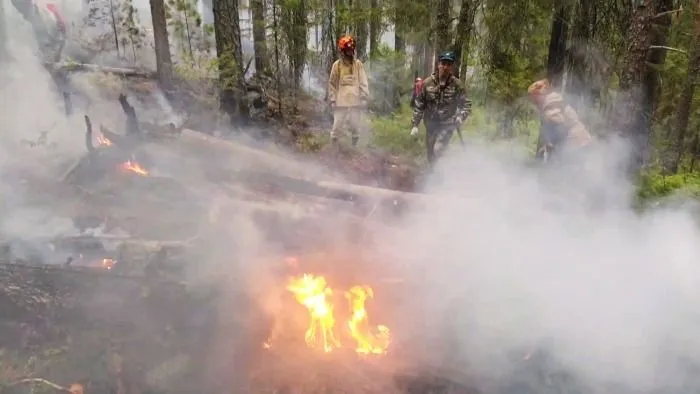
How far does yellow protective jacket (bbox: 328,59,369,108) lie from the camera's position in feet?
27.0

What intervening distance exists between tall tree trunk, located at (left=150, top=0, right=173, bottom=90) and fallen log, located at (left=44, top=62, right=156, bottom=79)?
1407mm

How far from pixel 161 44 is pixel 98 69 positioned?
2.33 m

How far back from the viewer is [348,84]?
8.33m

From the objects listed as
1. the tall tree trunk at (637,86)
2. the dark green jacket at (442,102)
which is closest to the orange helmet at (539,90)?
the tall tree trunk at (637,86)

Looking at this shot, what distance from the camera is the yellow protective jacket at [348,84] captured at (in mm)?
8234

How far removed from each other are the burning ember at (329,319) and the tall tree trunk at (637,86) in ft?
13.8

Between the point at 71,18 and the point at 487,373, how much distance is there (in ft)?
62.5

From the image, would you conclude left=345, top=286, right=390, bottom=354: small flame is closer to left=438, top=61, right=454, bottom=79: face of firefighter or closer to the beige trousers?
left=438, top=61, right=454, bottom=79: face of firefighter

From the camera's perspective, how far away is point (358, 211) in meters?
6.39

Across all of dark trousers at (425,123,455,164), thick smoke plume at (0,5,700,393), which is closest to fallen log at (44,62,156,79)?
thick smoke plume at (0,5,700,393)

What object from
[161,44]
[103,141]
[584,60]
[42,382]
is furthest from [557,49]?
[161,44]

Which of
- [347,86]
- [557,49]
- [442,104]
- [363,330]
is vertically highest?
[557,49]

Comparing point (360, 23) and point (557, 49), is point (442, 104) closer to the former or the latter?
point (557, 49)

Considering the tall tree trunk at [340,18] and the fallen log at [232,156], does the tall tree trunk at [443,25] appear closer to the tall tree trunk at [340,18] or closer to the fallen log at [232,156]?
the tall tree trunk at [340,18]
